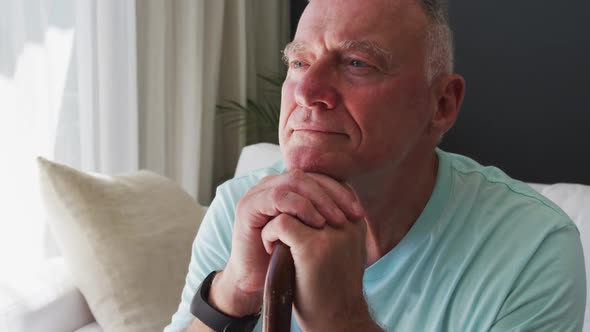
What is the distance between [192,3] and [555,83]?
1.77m

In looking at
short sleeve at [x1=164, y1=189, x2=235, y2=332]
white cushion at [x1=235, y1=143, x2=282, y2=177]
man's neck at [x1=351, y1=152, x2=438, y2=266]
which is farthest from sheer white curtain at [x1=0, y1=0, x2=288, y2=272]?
man's neck at [x1=351, y1=152, x2=438, y2=266]

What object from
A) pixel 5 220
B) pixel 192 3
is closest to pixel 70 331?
pixel 5 220

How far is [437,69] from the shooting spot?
1.23 meters

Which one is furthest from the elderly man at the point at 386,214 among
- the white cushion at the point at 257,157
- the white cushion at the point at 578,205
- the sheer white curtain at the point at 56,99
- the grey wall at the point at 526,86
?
the grey wall at the point at 526,86

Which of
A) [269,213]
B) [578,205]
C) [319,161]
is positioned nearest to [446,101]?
[319,161]

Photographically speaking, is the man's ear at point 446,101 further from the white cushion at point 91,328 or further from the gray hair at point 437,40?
the white cushion at point 91,328

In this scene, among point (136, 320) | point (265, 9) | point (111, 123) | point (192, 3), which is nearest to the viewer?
point (136, 320)

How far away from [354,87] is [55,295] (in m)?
1.26

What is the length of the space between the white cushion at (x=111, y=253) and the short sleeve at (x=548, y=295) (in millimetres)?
1182

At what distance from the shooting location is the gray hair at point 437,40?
1.19 m

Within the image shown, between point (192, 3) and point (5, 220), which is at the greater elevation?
point (192, 3)

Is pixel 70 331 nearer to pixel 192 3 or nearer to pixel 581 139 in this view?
pixel 192 3

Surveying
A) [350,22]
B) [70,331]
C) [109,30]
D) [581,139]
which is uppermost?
[350,22]

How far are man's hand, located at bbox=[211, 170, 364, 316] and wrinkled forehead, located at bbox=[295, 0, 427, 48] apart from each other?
26 cm
